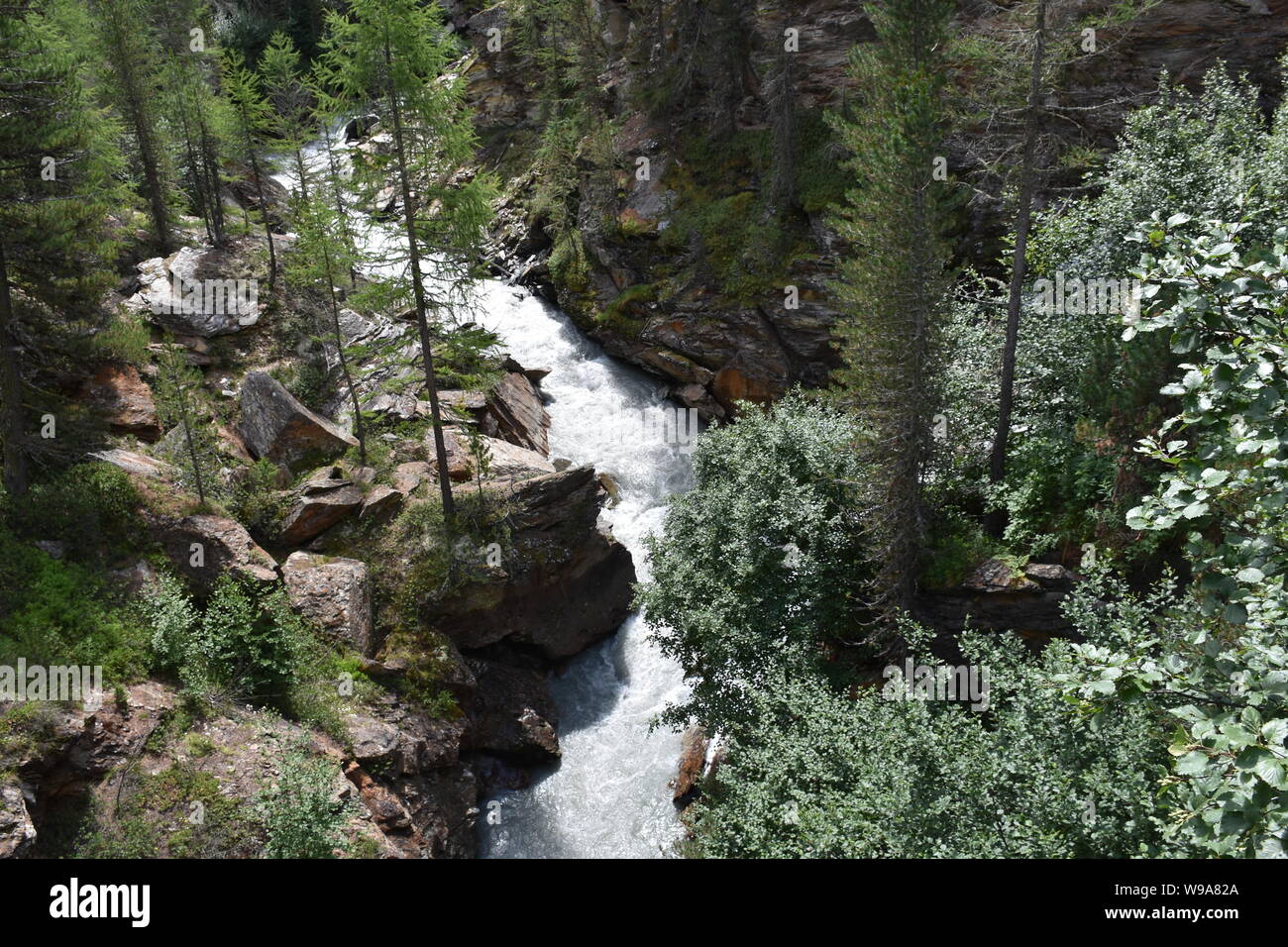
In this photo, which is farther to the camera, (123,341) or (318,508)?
(318,508)

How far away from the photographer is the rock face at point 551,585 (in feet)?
65.6

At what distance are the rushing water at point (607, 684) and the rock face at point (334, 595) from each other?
5334 mm

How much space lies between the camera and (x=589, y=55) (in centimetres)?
3428

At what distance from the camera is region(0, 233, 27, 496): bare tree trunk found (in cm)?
1577

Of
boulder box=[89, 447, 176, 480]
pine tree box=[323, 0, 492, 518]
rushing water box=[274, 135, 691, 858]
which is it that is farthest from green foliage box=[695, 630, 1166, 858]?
boulder box=[89, 447, 176, 480]

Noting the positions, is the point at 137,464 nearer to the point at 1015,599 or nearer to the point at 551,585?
the point at 551,585

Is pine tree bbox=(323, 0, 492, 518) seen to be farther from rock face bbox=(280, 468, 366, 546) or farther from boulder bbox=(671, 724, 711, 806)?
boulder bbox=(671, 724, 711, 806)

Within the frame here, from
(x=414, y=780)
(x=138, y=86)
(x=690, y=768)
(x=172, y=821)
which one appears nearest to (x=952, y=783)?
(x=690, y=768)

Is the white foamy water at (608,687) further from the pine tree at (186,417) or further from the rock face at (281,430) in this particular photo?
the pine tree at (186,417)

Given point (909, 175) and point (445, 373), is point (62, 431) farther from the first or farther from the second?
point (909, 175)

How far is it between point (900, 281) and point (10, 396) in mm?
19004

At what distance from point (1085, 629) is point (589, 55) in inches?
1294

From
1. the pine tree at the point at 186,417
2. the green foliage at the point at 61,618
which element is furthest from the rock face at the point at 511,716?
the pine tree at the point at 186,417

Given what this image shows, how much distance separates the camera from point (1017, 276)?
54.8 ft
